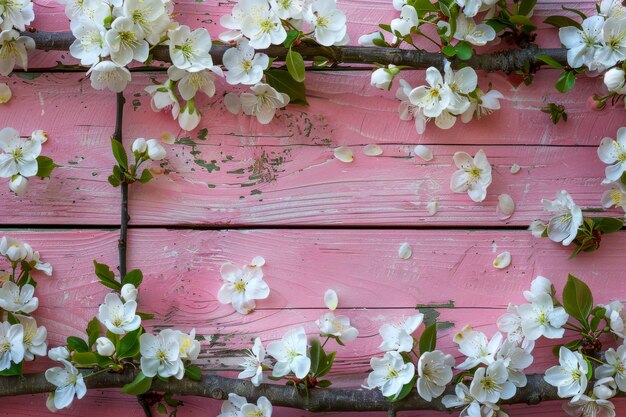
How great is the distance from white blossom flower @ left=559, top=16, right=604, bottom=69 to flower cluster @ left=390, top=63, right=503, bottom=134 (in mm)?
139

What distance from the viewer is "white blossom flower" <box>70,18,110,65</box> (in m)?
1.15

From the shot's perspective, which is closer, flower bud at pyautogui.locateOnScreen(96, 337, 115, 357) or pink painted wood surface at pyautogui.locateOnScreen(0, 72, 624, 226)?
flower bud at pyautogui.locateOnScreen(96, 337, 115, 357)

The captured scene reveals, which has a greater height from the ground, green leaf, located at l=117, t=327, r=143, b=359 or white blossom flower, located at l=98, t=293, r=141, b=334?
white blossom flower, located at l=98, t=293, r=141, b=334

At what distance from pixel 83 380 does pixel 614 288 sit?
930mm

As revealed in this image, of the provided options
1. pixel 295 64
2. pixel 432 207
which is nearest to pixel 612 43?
pixel 432 207

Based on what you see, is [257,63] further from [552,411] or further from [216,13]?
[552,411]

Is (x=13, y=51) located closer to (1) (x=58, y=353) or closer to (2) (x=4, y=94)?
(2) (x=4, y=94)

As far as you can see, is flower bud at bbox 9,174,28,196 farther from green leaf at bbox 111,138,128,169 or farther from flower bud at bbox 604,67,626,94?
flower bud at bbox 604,67,626,94

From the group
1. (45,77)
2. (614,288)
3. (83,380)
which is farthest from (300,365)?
(45,77)

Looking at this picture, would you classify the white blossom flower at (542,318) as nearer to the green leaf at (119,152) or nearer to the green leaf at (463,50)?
the green leaf at (463,50)

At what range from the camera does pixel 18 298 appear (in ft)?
3.92

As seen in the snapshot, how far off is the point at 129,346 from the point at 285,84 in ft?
1.70

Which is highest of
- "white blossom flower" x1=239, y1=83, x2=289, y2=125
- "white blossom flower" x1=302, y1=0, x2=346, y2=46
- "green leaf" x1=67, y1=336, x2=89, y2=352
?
"white blossom flower" x1=302, y1=0, x2=346, y2=46

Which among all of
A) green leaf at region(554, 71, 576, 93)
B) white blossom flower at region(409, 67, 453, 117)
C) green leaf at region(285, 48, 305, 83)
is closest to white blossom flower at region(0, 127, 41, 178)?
green leaf at region(285, 48, 305, 83)
